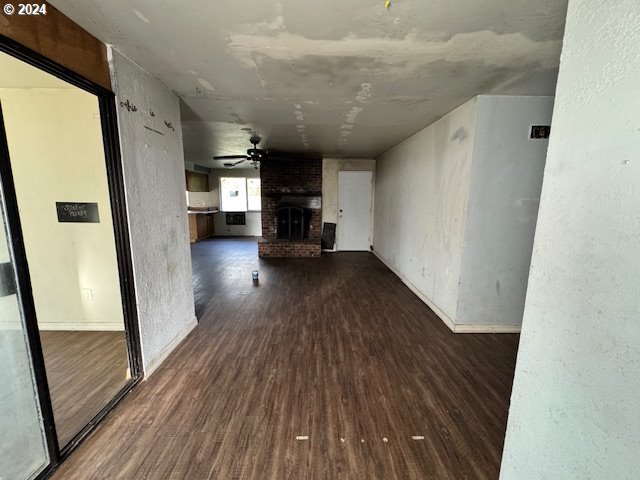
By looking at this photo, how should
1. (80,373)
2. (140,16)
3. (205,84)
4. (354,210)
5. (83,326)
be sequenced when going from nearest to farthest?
(140,16)
(80,373)
(205,84)
(83,326)
(354,210)

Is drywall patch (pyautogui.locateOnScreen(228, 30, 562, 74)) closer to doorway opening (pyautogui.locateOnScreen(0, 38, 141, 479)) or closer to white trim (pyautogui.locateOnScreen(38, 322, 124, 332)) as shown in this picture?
doorway opening (pyautogui.locateOnScreen(0, 38, 141, 479))

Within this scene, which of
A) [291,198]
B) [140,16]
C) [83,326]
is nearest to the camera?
[140,16]

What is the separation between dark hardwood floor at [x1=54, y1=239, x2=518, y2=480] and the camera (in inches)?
51.5

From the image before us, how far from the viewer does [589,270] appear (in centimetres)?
69

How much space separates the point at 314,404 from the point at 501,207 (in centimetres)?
236

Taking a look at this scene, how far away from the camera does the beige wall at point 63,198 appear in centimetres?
214

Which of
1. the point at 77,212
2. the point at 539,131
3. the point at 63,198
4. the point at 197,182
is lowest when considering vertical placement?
the point at 77,212

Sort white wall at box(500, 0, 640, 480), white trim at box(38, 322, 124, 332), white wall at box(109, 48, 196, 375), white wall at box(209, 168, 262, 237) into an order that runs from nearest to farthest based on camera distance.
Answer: white wall at box(500, 0, 640, 480), white wall at box(109, 48, 196, 375), white trim at box(38, 322, 124, 332), white wall at box(209, 168, 262, 237)

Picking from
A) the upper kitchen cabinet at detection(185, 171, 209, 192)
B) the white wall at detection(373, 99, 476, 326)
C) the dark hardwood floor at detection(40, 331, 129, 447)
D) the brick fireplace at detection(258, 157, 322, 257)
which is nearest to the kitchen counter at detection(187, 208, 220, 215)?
the upper kitchen cabinet at detection(185, 171, 209, 192)

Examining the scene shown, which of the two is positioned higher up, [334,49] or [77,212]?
[334,49]

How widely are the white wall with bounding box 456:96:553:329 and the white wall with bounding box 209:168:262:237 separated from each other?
6866mm

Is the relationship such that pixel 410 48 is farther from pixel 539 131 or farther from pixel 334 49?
pixel 539 131

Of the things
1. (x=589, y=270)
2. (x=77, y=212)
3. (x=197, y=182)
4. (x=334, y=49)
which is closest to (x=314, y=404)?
(x=589, y=270)

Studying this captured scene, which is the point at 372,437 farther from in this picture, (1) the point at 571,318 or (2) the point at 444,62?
(2) the point at 444,62
